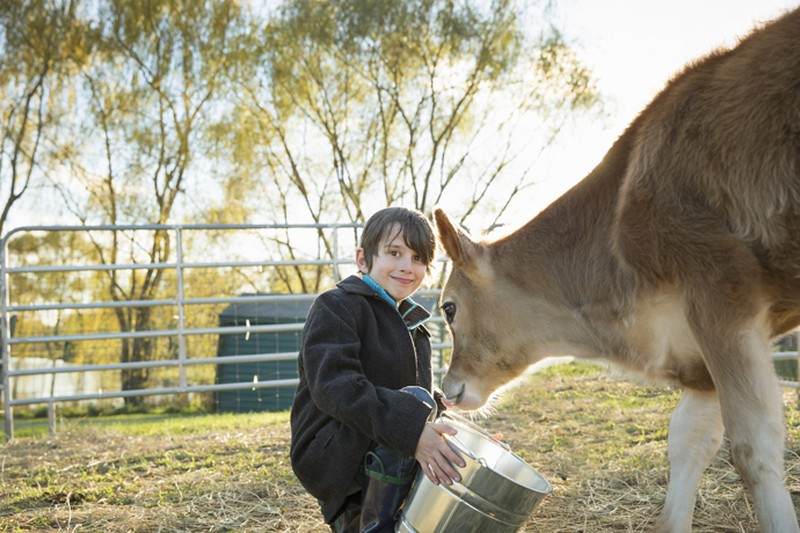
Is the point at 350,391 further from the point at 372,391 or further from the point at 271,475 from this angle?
the point at 271,475

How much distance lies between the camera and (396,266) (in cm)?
275

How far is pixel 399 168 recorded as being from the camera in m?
20.0

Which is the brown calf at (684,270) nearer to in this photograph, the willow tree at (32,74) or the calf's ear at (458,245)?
the calf's ear at (458,245)

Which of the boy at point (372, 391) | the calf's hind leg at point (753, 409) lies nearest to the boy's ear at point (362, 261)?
the boy at point (372, 391)

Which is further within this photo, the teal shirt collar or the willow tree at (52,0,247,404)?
the willow tree at (52,0,247,404)

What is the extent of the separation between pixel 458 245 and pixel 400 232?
21.5 inches

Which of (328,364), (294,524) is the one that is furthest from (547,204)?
(294,524)

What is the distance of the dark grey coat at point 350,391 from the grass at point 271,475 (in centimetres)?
110

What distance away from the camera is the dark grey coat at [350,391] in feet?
7.71

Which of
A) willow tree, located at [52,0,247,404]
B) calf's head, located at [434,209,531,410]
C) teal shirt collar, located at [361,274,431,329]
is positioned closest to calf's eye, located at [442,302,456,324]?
calf's head, located at [434,209,531,410]

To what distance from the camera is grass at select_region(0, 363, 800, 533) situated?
12.0ft

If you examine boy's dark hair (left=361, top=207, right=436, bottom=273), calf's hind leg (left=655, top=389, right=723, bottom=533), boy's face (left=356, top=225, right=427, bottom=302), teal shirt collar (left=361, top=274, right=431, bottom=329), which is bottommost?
calf's hind leg (left=655, top=389, right=723, bottom=533)

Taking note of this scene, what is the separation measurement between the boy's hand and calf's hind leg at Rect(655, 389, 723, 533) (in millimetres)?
1189

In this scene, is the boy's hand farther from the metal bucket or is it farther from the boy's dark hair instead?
the boy's dark hair
